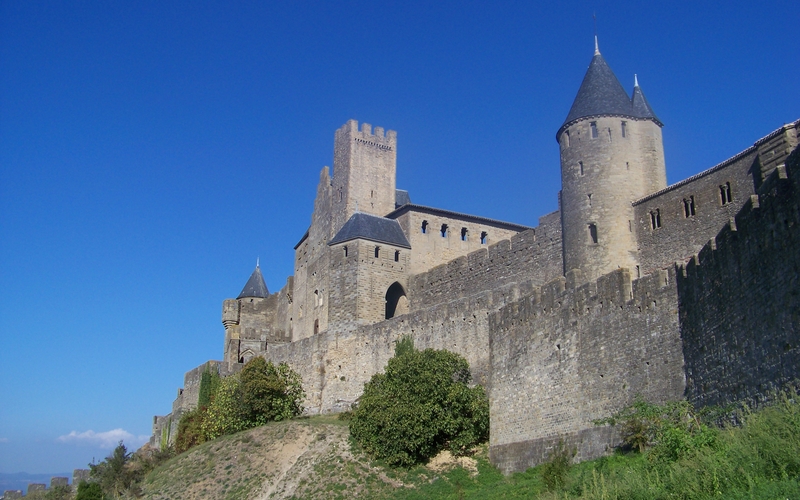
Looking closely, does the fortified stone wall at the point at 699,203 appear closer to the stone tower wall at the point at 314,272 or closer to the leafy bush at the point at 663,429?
the leafy bush at the point at 663,429

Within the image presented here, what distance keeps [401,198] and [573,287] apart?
25371 millimetres

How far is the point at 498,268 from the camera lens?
133 ft

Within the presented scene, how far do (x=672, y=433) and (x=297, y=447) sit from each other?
19.5 m

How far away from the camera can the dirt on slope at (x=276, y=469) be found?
3005 cm

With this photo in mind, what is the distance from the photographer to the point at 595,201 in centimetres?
3247

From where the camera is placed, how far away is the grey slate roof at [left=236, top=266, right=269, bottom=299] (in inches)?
2393

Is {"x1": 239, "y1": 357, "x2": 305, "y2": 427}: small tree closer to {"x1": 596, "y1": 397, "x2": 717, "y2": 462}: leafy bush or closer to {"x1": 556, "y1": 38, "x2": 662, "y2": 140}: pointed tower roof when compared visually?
{"x1": 556, "y1": 38, "x2": 662, "y2": 140}: pointed tower roof

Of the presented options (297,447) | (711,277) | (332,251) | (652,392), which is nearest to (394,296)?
(332,251)

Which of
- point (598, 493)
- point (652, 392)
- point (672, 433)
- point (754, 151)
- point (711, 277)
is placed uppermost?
point (754, 151)

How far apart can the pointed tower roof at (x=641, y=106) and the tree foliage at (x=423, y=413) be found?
12.0m

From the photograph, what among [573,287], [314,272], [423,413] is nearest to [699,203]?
[573,287]

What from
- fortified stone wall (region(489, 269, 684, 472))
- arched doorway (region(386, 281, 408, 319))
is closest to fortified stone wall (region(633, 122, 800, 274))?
fortified stone wall (region(489, 269, 684, 472))

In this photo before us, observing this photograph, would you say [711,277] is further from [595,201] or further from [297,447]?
[297,447]

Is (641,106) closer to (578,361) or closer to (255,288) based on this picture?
(578,361)
